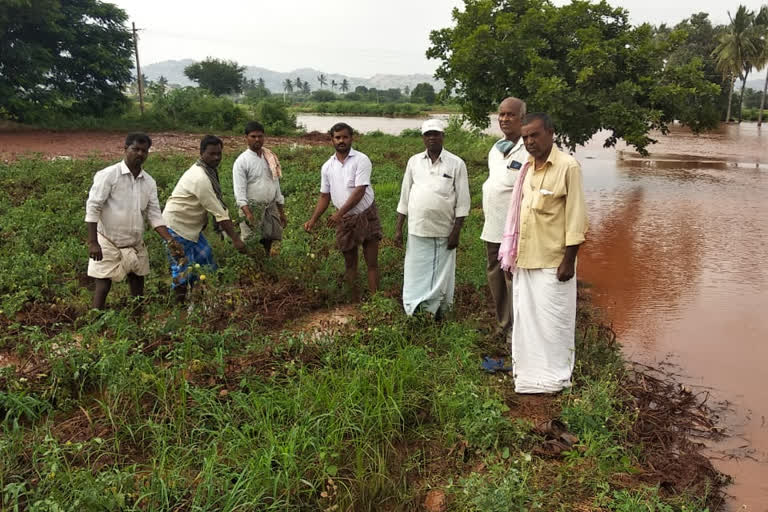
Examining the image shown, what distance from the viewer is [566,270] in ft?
11.2

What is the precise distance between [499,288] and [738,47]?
43.4m

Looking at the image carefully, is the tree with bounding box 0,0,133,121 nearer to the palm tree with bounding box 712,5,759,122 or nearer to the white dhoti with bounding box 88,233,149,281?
the white dhoti with bounding box 88,233,149,281

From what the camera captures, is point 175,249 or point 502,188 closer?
point 502,188

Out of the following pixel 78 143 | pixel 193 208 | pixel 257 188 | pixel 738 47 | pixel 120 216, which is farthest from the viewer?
pixel 738 47

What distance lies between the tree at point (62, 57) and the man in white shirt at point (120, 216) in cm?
1785

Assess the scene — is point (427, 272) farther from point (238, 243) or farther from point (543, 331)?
point (238, 243)

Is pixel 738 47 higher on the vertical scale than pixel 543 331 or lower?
→ higher

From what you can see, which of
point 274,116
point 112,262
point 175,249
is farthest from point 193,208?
point 274,116

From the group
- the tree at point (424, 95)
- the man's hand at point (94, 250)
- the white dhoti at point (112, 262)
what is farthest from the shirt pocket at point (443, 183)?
the tree at point (424, 95)

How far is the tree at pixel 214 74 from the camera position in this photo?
156 feet

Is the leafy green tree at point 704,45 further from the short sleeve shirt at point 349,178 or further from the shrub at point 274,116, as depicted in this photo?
the short sleeve shirt at point 349,178

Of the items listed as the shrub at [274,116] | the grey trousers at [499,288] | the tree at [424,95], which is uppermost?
the tree at [424,95]

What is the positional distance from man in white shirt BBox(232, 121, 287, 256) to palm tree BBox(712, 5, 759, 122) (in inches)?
1660

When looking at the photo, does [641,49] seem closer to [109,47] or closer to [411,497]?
[411,497]
